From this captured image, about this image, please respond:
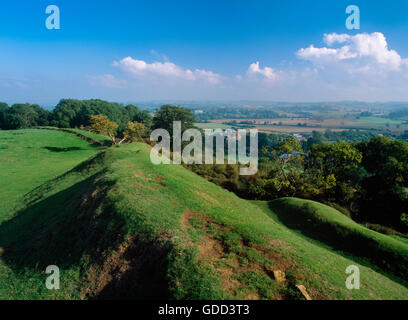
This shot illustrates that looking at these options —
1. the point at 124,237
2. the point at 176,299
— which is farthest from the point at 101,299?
the point at 176,299

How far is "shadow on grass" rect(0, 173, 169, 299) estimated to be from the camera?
8.40 m

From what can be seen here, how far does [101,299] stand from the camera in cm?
834

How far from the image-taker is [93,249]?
1020cm

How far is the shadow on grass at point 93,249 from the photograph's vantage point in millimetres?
8398

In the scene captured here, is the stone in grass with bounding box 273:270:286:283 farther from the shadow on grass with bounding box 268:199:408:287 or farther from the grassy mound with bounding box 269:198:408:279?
the grassy mound with bounding box 269:198:408:279

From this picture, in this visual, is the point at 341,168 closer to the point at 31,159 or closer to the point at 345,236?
the point at 345,236

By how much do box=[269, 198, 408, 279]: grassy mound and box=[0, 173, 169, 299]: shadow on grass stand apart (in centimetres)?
1417

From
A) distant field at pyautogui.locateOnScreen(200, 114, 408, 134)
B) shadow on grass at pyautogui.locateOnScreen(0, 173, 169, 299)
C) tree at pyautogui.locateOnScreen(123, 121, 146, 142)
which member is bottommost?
shadow on grass at pyautogui.locateOnScreen(0, 173, 169, 299)

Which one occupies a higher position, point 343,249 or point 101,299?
point 101,299

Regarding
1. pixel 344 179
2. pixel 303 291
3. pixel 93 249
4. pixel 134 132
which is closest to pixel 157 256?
pixel 93 249

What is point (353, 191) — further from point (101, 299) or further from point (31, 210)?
point (31, 210)

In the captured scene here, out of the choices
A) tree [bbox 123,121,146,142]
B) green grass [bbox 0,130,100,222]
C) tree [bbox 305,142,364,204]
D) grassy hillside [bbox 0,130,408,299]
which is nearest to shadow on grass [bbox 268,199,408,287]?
grassy hillside [bbox 0,130,408,299]
